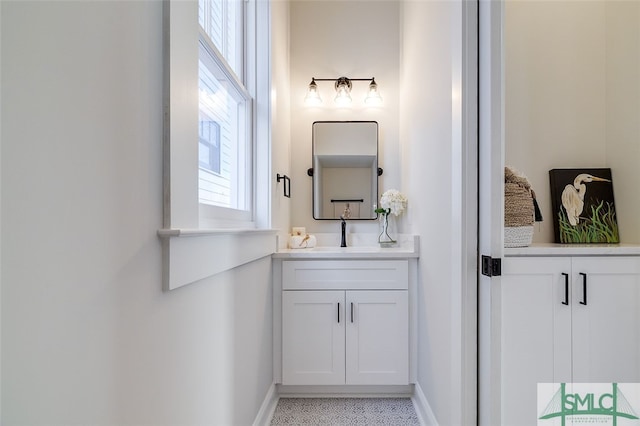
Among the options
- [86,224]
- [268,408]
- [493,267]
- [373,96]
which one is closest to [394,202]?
[373,96]

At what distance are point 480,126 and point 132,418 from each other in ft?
4.07

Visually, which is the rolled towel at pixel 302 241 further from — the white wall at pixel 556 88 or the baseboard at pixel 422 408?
the white wall at pixel 556 88

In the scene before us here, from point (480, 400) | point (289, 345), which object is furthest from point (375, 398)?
point (480, 400)

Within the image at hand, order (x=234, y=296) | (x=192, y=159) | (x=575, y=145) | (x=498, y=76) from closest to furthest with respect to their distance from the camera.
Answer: (x=192, y=159)
(x=498, y=76)
(x=234, y=296)
(x=575, y=145)

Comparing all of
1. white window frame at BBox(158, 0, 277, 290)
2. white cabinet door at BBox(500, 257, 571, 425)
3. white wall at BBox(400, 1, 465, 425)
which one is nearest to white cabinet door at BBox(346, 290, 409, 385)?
white wall at BBox(400, 1, 465, 425)

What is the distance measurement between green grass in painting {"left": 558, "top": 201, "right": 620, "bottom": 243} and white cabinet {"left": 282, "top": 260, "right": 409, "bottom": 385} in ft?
2.66

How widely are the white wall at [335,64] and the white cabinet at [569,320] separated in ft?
4.57

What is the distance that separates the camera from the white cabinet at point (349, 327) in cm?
186

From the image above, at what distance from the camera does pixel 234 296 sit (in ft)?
3.87

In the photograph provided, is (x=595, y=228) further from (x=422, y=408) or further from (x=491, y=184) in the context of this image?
(x=422, y=408)

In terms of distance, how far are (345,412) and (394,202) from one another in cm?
130

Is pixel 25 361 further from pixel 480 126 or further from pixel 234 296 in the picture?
pixel 480 126

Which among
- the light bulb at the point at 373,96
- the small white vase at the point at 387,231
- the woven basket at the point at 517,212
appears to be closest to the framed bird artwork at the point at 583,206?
the woven basket at the point at 517,212

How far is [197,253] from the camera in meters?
0.81
